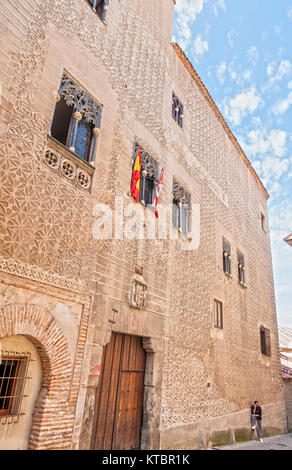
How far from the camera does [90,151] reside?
17.3 ft

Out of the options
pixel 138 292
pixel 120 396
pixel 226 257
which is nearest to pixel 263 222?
pixel 226 257

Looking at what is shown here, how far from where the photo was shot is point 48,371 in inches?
152

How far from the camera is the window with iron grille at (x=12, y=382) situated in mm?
3531

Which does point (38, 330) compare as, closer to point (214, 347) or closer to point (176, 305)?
point (176, 305)

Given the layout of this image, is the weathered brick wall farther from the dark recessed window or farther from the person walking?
the dark recessed window

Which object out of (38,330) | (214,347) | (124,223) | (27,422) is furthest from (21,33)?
(214,347)

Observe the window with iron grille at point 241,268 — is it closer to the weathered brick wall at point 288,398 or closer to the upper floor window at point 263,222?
the upper floor window at point 263,222

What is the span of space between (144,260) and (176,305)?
1.44 meters

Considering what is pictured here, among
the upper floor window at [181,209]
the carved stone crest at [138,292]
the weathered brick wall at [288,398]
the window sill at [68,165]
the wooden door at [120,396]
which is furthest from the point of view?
the weathered brick wall at [288,398]

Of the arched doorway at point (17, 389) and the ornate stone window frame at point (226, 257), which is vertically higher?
the ornate stone window frame at point (226, 257)

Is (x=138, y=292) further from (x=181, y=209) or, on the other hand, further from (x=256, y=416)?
(x=256, y=416)

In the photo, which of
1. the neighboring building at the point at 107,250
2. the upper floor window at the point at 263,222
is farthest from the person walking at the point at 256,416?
the upper floor window at the point at 263,222

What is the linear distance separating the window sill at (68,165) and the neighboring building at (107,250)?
0.02m

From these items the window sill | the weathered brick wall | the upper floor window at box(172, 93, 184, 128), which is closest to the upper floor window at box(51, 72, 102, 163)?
the window sill
